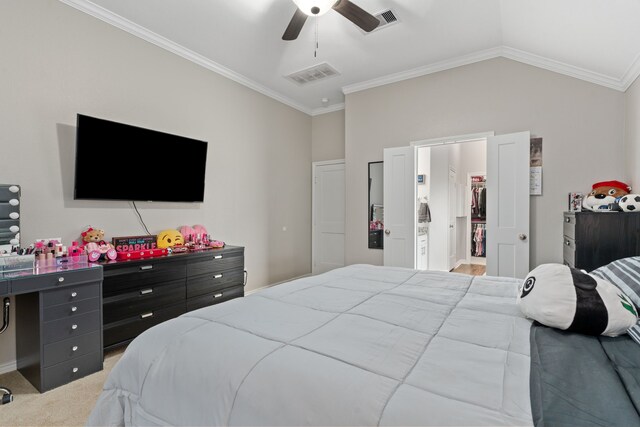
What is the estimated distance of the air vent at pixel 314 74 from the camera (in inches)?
163

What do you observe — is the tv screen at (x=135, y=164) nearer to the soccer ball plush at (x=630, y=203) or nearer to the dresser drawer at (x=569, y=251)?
the dresser drawer at (x=569, y=251)

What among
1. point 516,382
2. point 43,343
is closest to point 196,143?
point 43,343

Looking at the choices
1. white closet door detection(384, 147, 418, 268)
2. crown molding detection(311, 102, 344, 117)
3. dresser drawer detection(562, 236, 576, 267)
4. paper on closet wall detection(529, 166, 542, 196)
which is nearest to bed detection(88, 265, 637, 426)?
dresser drawer detection(562, 236, 576, 267)

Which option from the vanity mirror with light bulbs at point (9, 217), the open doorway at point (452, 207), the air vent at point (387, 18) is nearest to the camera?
the vanity mirror with light bulbs at point (9, 217)

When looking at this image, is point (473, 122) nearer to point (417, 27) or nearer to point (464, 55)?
point (464, 55)

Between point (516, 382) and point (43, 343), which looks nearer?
point (516, 382)

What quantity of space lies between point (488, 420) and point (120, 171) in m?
3.34

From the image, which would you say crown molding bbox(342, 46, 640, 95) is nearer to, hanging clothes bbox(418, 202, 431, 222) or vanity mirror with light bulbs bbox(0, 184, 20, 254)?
hanging clothes bbox(418, 202, 431, 222)

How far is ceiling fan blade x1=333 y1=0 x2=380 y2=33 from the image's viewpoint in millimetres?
2416

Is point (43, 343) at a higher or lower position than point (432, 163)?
lower

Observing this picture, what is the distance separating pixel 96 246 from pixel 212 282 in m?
1.13

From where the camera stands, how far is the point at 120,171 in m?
3.01

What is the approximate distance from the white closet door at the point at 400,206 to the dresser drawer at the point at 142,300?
2.73 m

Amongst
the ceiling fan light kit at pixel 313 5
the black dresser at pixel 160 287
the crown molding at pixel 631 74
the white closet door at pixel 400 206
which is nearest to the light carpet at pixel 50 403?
the black dresser at pixel 160 287
